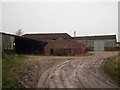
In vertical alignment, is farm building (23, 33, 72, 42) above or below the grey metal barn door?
above

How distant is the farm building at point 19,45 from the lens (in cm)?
1870

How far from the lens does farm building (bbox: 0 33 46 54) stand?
1870cm

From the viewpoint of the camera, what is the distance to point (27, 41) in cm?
2594

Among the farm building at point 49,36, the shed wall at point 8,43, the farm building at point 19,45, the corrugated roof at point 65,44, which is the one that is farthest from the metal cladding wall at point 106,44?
the shed wall at point 8,43

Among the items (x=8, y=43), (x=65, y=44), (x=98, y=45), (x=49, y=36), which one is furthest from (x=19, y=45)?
(x=98, y=45)

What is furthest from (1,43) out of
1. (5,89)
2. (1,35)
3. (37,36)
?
(37,36)

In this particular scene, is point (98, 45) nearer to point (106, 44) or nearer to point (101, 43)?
point (101, 43)

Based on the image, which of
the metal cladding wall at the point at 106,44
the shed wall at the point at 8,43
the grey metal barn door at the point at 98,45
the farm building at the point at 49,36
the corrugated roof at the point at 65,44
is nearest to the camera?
the shed wall at the point at 8,43

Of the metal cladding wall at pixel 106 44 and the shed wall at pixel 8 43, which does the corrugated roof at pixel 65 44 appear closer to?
the shed wall at pixel 8 43

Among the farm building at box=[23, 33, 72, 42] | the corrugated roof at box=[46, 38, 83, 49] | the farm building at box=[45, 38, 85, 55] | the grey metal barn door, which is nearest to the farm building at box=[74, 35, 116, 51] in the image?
the grey metal barn door

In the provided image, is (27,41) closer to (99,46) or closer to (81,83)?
(81,83)

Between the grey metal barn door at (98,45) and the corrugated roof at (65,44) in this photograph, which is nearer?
the corrugated roof at (65,44)

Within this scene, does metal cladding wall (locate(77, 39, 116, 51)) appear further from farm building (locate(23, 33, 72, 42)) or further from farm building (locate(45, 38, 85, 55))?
farm building (locate(45, 38, 85, 55))

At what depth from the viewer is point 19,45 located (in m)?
23.7
